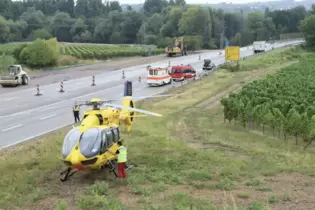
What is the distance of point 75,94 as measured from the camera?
40.0 metres

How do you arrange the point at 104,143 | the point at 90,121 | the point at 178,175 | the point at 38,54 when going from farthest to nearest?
the point at 38,54
the point at 178,175
the point at 90,121
the point at 104,143

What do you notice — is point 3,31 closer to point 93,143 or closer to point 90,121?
point 90,121

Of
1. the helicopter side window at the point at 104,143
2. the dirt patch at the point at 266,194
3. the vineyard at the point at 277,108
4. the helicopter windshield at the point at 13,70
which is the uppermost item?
the helicopter windshield at the point at 13,70

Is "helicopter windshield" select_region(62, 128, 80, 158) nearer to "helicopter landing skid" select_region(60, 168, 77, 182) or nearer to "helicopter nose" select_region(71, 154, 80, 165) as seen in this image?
"helicopter nose" select_region(71, 154, 80, 165)

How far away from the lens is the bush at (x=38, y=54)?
57500mm

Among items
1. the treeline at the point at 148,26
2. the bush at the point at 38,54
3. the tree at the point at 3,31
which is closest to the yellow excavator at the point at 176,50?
the bush at the point at 38,54

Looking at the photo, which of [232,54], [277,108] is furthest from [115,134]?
[232,54]

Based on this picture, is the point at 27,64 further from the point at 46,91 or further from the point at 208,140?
the point at 208,140

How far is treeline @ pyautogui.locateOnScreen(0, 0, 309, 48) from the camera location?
129038 mm

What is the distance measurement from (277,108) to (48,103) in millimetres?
17712

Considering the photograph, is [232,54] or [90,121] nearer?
[90,121]

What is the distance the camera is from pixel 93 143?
51.3 ft

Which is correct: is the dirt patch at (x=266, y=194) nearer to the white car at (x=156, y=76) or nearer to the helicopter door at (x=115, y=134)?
the helicopter door at (x=115, y=134)

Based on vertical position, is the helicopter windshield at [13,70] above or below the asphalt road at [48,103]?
above
